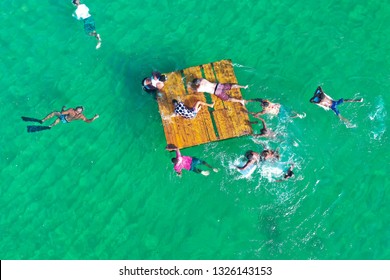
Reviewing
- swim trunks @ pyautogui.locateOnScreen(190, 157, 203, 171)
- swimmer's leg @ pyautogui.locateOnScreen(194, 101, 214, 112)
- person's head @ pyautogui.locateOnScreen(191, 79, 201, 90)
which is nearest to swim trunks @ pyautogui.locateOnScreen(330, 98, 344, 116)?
swimmer's leg @ pyautogui.locateOnScreen(194, 101, 214, 112)

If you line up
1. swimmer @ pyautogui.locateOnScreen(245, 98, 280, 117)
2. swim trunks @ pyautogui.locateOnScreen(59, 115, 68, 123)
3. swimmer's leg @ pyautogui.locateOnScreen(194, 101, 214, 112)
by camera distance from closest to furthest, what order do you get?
swimmer's leg @ pyautogui.locateOnScreen(194, 101, 214, 112), swimmer @ pyautogui.locateOnScreen(245, 98, 280, 117), swim trunks @ pyautogui.locateOnScreen(59, 115, 68, 123)

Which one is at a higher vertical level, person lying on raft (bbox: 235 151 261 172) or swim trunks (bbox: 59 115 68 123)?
swim trunks (bbox: 59 115 68 123)

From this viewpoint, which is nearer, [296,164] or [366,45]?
[296,164]

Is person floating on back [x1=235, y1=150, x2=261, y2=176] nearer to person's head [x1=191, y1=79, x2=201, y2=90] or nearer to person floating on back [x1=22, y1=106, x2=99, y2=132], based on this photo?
person's head [x1=191, y1=79, x2=201, y2=90]

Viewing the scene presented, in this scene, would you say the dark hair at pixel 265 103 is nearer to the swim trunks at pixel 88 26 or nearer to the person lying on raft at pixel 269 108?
the person lying on raft at pixel 269 108

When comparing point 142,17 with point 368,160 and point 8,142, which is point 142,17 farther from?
point 368,160

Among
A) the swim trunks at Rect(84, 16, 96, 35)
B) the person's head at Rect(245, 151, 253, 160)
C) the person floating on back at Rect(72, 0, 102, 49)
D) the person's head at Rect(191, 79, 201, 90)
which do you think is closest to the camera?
the person's head at Rect(245, 151, 253, 160)

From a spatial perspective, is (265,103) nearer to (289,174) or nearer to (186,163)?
(289,174)
